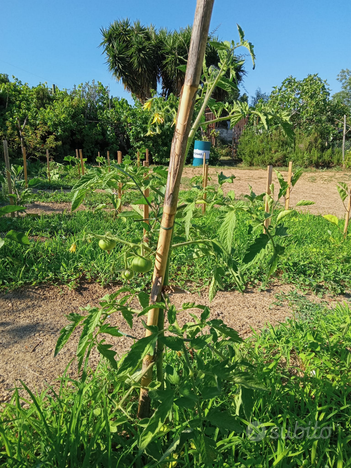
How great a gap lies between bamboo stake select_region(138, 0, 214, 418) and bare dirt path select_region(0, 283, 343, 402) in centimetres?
91

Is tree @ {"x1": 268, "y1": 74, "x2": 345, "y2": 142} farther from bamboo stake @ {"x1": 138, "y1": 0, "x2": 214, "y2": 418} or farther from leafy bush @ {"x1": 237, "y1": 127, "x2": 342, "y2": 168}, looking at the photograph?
bamboo stake @ {"x1": 138, "y1": 0, "x2": 214, "y2": 418}

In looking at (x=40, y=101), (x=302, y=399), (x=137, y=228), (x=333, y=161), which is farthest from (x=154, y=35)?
(x=302, y=399)

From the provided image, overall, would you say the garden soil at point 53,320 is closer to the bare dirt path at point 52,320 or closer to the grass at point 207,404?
the bare dirt path at point 52,320

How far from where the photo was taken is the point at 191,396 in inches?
32.3

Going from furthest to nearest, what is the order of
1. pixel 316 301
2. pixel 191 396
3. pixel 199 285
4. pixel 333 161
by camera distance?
pixel 333 161 → pixel 199 285 → pixel 316 301 → pixel 191 396

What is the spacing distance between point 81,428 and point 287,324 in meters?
1.46

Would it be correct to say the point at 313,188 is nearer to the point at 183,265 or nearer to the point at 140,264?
the point at 183,265

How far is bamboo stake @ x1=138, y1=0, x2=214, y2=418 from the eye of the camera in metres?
0.69

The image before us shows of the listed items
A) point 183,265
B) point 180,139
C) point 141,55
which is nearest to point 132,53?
point 141,55

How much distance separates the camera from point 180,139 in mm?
775

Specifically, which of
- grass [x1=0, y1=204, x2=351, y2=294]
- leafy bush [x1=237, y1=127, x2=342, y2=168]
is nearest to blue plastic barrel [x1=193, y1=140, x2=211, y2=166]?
leafy bush [x1=237, y1=127, x2=342, y2=168]

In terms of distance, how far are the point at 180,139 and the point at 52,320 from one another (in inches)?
73.0

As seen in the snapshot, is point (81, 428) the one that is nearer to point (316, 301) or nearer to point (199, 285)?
point (199, 285)

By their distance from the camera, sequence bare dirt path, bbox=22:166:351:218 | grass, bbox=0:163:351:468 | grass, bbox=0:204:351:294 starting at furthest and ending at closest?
bare dirt path, bbox=22:166:351:218
grass, bbox=0:204:351:294
grass, bbox=0:163:351:468
